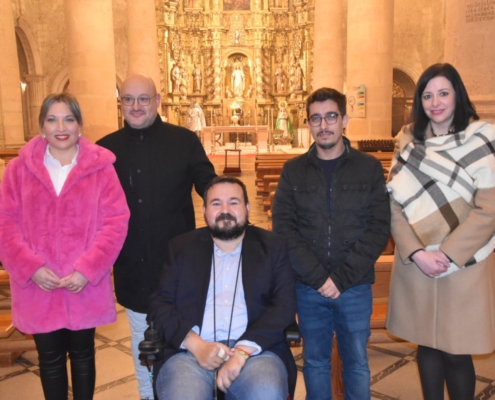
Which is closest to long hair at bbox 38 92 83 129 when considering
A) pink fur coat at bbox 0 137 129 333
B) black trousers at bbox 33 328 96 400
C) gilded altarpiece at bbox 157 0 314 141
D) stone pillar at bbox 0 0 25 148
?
pink fur coat at bbox 0 137 129 333

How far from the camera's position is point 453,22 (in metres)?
5.61

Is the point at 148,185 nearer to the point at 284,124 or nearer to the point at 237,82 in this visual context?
the point at 284,124

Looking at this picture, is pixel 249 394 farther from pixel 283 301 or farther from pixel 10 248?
pixel 10 248

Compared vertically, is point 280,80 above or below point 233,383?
above

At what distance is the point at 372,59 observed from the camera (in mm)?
10750

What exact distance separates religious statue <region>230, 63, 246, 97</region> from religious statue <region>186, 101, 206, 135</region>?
2424 millimetres

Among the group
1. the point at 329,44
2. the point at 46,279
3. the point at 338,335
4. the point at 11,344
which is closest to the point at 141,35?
the point at 329,44

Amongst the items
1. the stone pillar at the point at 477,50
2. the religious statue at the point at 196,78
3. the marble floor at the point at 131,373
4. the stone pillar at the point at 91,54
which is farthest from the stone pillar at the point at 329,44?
the marble floor at the point at 131,373

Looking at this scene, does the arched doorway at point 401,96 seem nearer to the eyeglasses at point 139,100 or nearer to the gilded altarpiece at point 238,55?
the gilded altarpiece at point 238,55

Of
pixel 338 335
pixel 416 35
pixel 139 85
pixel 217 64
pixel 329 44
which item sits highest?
pixel 416 35

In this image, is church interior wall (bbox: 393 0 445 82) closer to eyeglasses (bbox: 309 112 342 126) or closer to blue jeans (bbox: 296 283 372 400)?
eyeglasses (bbox: 309 112 342 126)

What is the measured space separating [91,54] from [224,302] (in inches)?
326

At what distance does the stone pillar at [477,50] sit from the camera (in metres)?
5.30

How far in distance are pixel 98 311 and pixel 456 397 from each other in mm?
1927
